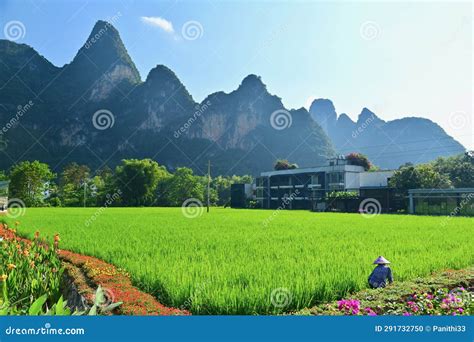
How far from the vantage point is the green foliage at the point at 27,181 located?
49125 mm

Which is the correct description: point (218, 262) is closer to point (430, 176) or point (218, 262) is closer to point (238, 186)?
point (430, 176)

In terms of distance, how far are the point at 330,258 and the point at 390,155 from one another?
12458 centimetres

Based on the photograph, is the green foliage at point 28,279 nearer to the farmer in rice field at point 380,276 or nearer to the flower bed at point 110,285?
the flower bed at point 110,285

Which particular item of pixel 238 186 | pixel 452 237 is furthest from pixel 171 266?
pixel 238 186

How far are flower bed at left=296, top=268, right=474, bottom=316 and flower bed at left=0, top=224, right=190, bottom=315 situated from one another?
6.71ft

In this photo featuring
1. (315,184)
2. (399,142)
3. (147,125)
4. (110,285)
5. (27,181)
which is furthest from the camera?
(399,142)

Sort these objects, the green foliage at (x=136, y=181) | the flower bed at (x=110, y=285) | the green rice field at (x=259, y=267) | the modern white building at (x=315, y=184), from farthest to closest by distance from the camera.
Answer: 1. the green foliage at (x=136, y=181)
2. the modern white building at (x=315, y=184)
3. the green rice field at (x=259, y=267)
4. the flower bed at (x=110, y=285)

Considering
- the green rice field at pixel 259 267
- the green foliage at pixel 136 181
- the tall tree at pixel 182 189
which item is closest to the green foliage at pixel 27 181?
the green foliage at pixel 136 181

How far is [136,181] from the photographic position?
63.1 metres

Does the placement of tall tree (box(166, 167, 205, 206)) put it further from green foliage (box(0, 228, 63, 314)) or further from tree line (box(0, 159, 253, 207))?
green foliage (box(0, 228, 63, 314))

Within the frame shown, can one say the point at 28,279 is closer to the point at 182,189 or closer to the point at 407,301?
the point at 407,301

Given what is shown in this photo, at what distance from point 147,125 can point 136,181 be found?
123 ft

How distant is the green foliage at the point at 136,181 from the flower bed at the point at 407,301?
196 ft

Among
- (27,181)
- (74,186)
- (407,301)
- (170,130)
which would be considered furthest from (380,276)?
(170,130)
